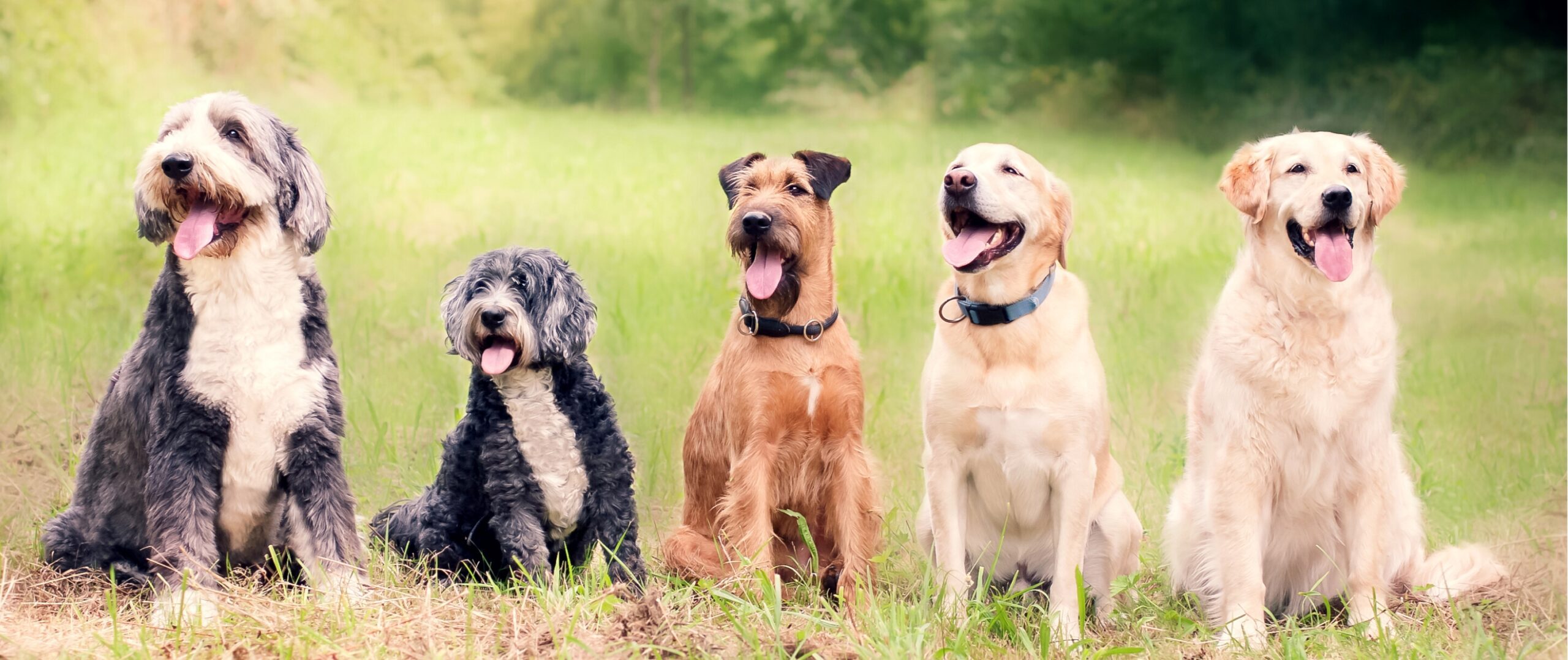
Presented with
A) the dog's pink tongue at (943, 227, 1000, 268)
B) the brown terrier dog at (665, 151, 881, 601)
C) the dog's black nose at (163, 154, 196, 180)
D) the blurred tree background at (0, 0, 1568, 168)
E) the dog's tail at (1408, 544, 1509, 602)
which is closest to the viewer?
the dog's black nose at (163, 154, 196, 180)

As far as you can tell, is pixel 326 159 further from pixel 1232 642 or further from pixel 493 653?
pixel 1232 642

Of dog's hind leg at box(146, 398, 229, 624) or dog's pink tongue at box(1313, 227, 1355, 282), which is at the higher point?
dog's pink tongue at box(1313, 227, 1355, 282)

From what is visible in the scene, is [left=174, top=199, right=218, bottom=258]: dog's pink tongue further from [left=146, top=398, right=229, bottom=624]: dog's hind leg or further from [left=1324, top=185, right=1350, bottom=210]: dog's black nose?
[left=1324, top=185, right=1350, bottom=210]: dog's black nose

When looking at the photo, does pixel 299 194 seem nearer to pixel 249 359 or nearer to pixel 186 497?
pixel 249 359

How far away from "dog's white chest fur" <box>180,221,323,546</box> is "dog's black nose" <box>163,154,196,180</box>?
0.25 meters

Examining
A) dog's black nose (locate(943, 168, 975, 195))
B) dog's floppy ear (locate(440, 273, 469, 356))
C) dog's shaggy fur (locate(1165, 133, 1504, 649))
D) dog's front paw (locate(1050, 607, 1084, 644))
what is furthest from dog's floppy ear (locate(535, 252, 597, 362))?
dog's shaggy fur (locate(1165, 133, 1504, 649))

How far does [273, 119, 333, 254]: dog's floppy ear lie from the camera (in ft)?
12.1

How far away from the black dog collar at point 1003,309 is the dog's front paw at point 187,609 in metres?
2.38

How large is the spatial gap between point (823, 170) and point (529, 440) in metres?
1.28

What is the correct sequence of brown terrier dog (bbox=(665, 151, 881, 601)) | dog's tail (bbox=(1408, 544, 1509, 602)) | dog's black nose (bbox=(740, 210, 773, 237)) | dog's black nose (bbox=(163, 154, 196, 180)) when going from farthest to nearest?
dog's tail (bbox=(1408, 544, 1509, 602)) → brown terrier dog (bbox=(665, 151, 881, 601)) → dog's black nose (bbox=(740, 210, 773, 237)) → dog's black nose (bbox=(163, 154, 196, 180))

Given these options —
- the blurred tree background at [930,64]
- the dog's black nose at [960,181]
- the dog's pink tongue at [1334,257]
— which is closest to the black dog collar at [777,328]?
the dog's black nose at [960,181]

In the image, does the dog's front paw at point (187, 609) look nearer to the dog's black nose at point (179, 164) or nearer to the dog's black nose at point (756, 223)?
the dog's black nose at point (179, 164)

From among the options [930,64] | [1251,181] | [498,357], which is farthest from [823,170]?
[930,64]

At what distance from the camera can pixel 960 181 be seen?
365cm
